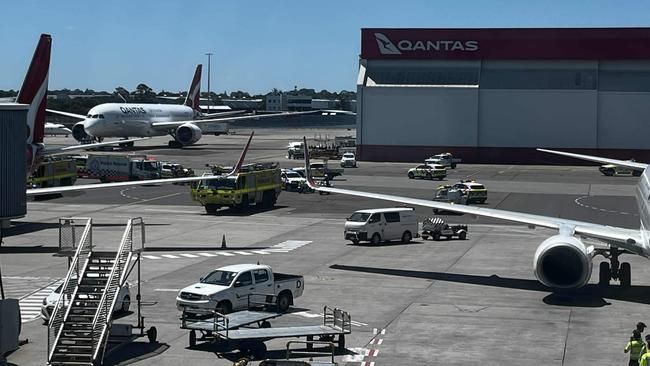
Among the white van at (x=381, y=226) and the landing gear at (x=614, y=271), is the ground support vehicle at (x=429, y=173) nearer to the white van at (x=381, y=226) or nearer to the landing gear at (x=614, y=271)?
the white van at (x=381, y=226)

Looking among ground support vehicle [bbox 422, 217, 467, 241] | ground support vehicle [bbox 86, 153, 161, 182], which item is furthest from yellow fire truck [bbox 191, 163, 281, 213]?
ground support vehicle [bbox 86, 153, 161, 182]

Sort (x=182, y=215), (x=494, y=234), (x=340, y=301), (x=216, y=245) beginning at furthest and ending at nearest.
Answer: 1. (x=182, y=215)
2. (x=494, y=234)
3. (x=216, y=245)
4. (x=340, y=301)

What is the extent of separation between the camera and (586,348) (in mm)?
29094

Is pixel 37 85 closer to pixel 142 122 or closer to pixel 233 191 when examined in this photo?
pixel 233 191

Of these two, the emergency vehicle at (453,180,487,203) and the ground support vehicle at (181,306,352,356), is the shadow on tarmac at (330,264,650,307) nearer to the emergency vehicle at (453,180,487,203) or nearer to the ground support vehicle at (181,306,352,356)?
the ground support vehicle at (181,306,352,356)

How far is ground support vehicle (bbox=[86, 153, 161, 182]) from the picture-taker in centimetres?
9194

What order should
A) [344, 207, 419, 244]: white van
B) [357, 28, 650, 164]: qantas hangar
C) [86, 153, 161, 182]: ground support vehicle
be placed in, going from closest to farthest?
[344, 207, 419, 244]: white van → [86, 153, 161, 182]: ground support vehicle → [357, 28, 650, 164]: qantas hangar

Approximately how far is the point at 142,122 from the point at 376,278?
99.8m

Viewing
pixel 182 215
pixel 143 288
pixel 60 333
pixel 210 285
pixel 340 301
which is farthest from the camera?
pixel 182 215

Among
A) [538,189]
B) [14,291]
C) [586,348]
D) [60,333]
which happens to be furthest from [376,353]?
[538,189]

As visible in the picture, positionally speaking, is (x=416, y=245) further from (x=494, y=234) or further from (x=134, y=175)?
(x=134, y=175)

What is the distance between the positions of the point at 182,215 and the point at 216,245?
49.0ft

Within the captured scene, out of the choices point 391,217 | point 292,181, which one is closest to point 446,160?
point 292,181

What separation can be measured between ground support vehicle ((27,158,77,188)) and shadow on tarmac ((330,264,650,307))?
3588cm
